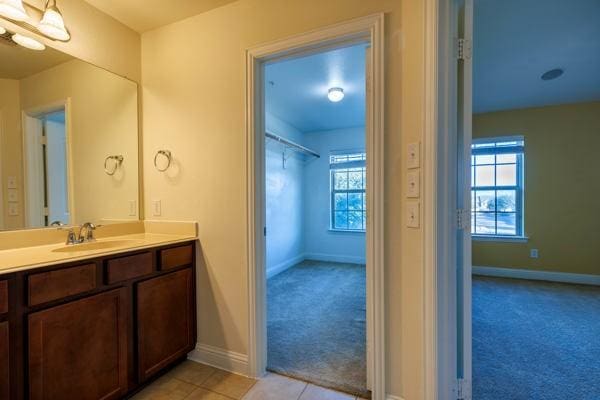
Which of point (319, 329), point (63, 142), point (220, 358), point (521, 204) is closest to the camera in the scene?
point (63, 142)

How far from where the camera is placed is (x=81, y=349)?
132 centimetres

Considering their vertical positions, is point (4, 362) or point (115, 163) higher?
point (115, 163)

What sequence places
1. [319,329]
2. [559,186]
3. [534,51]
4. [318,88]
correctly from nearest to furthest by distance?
[319,329] → [534,51] → [318,88] → [559,186]

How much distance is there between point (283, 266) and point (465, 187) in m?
3.63

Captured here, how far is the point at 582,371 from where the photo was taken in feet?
5.95

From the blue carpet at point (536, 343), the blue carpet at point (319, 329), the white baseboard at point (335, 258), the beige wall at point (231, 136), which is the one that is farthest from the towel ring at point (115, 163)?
the white baseboard at point (335, 258)

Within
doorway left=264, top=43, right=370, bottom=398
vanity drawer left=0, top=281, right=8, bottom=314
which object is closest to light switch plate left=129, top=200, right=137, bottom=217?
vanity drawer left=0, top=281, right=8, bottom=314

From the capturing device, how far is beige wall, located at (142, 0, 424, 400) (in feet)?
4.50

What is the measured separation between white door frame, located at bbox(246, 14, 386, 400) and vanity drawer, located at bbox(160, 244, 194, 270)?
0.49 m

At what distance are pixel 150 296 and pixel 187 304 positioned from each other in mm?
329

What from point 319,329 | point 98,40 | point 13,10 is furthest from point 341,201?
point 13,10

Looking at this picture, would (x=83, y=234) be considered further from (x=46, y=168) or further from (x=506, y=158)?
(x=506, y=158)

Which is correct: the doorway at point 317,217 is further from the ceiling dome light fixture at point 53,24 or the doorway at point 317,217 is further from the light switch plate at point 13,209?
the light switch plate at point 13,209

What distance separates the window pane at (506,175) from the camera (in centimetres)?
394
